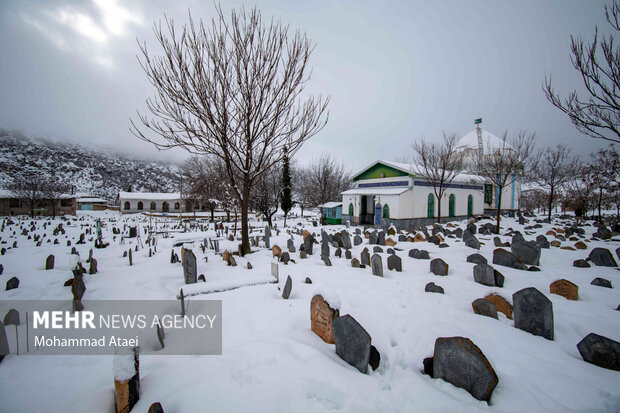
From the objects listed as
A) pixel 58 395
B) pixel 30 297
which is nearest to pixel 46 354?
pixel 58 395

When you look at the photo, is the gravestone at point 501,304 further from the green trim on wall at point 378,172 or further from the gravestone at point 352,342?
the green trim on wall at point 378,172

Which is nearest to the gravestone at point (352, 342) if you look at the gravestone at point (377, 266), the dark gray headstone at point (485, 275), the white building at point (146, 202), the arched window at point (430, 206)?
the gravestone at point (377, 266)

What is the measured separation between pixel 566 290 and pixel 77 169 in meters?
112

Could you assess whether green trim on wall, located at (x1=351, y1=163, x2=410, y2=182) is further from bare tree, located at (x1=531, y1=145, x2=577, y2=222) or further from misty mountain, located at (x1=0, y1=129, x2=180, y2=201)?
misty mountain, located at (x1=0, y1=129, x2=180, y2=201)

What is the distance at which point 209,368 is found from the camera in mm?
2092

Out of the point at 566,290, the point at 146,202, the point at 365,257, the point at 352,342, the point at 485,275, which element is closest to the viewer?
the point at 352,342

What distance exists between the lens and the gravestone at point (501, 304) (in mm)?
3210

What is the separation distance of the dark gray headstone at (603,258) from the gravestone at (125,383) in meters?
8.92

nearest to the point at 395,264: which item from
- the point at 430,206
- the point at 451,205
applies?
the point at 430,206

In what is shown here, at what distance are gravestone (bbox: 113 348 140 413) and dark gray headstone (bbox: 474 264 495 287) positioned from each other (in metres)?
5.33

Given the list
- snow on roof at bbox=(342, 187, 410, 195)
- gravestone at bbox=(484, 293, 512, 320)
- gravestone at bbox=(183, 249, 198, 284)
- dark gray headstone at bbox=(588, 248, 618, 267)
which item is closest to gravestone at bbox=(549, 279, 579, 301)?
gravestone at bbox=(484, 293, 512, 320)

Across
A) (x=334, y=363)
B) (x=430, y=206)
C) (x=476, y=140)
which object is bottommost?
(x=334, y=363)

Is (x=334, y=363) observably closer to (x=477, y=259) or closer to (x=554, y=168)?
(x=477, y=259)

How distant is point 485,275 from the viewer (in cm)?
441
